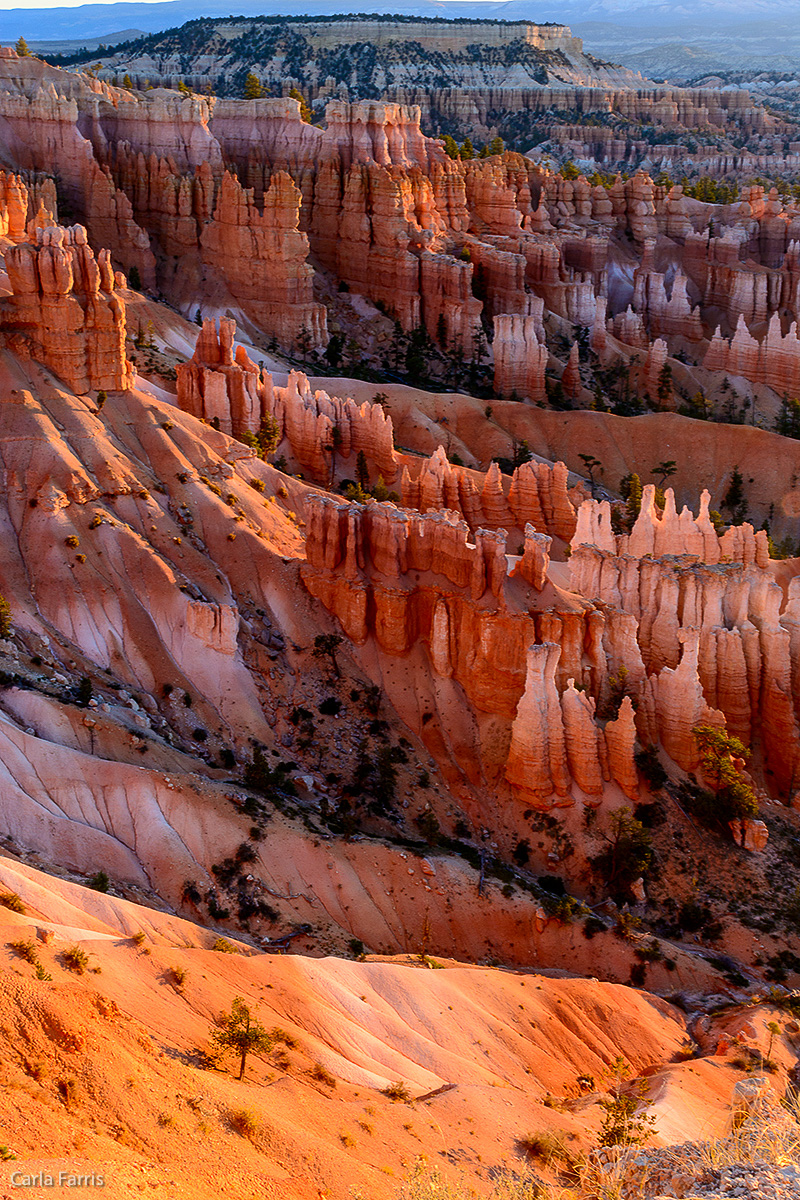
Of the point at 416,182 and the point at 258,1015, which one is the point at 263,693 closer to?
the point at 258,1015

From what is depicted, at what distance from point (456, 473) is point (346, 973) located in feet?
113

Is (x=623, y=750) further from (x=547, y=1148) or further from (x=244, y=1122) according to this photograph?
(x=244, y=1122)

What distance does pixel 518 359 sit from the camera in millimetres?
84750

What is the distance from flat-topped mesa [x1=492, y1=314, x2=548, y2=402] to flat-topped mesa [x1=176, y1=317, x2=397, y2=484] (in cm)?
2201

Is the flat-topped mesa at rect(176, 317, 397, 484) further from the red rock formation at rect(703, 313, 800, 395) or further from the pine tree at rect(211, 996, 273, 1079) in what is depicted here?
the red rock formation at rect(703, 313, 800, 395)

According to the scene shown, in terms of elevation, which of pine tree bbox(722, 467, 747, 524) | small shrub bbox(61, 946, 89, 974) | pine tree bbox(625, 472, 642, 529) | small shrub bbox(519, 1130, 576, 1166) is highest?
small shrub bbox(61, 946, 89, 974)

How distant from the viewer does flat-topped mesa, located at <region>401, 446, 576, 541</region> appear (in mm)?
58875

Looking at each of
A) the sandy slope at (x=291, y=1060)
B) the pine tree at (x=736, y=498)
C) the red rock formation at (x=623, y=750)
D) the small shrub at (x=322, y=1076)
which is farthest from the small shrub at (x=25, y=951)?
the pine tree at (x=736, y=498)

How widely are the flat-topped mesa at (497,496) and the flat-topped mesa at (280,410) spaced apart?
9.17 ft

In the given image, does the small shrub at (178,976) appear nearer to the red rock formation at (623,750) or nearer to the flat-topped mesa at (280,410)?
the red rock formation at (623,750)

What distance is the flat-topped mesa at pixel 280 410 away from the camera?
55000 millimetres

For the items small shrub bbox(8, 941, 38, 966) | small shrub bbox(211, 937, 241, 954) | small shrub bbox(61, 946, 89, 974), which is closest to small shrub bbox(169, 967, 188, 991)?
small shrub bbox(61, 946, 89, 974)

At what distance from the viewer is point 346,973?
2903 cm

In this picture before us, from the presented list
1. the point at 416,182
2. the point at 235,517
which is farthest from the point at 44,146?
the point at 235,517
